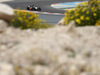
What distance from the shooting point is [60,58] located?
439 cm

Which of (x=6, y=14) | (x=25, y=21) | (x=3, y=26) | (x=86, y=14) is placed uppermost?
(x=6, y=14)

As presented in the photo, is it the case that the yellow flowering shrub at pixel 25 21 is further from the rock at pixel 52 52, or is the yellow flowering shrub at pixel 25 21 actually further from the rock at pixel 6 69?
the rock at pixel 6 69

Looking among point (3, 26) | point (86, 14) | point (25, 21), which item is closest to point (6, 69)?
point (3, 26)

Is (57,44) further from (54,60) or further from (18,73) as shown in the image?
(18,73)

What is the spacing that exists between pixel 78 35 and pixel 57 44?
1200 millimetres

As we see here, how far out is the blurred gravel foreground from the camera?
4000 mm

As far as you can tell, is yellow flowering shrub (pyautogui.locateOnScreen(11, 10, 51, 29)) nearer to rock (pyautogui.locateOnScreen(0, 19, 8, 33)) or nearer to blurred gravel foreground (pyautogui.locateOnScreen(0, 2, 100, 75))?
rock (pyautogui.locateOnScreen(0, 19, 8, 33))

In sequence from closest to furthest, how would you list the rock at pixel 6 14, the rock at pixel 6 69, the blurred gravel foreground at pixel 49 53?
1. the rock at pixel 6 69
2. the blurred gravel foreground at pixel 49 53
3. the rock at pixel 6 14

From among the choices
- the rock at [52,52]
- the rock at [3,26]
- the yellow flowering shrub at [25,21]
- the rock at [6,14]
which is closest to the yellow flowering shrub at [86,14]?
the yellow flowering shrub at [25,21]

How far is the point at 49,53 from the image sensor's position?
4.57m

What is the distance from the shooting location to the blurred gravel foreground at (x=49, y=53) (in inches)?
157

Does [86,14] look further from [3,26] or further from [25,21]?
[3,26]

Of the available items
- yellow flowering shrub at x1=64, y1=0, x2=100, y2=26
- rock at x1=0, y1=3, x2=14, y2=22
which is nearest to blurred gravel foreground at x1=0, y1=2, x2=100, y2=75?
rock at x1=0, y1=3, x2=14, y2=22

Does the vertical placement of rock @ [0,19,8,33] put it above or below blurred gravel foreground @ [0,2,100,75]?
above
